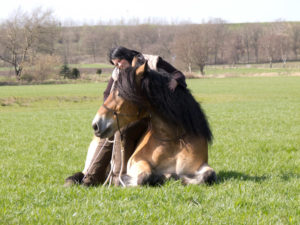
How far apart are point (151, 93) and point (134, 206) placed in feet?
4.56

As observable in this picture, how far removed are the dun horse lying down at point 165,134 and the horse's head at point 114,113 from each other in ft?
0.04

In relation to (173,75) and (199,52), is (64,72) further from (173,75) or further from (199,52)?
(173,75)

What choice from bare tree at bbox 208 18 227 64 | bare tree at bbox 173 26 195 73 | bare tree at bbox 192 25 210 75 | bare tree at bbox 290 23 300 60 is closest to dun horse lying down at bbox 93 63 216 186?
bare tree at bbox 192 25 210 75

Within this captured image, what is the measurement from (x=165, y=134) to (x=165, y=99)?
48 cm

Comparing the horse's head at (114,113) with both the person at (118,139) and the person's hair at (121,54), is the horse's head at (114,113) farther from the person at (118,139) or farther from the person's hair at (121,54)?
the person's hair at (121,54)

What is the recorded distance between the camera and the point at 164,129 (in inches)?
194

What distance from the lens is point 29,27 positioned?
78125 mm

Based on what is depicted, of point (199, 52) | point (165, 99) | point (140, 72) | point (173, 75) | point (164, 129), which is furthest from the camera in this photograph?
point (199, 52)

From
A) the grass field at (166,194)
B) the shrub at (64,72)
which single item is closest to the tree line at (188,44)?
the shrub at (64,72)

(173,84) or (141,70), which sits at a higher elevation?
(141,70)

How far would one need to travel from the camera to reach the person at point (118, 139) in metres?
5.27

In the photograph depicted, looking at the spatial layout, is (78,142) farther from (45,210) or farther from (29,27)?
(29,27)

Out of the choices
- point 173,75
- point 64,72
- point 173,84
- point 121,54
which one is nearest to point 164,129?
point 173,84

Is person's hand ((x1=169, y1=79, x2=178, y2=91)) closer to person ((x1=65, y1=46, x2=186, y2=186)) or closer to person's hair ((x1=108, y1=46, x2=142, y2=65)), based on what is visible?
person ((x1=65, y1=46, x2=186, y2=186))
